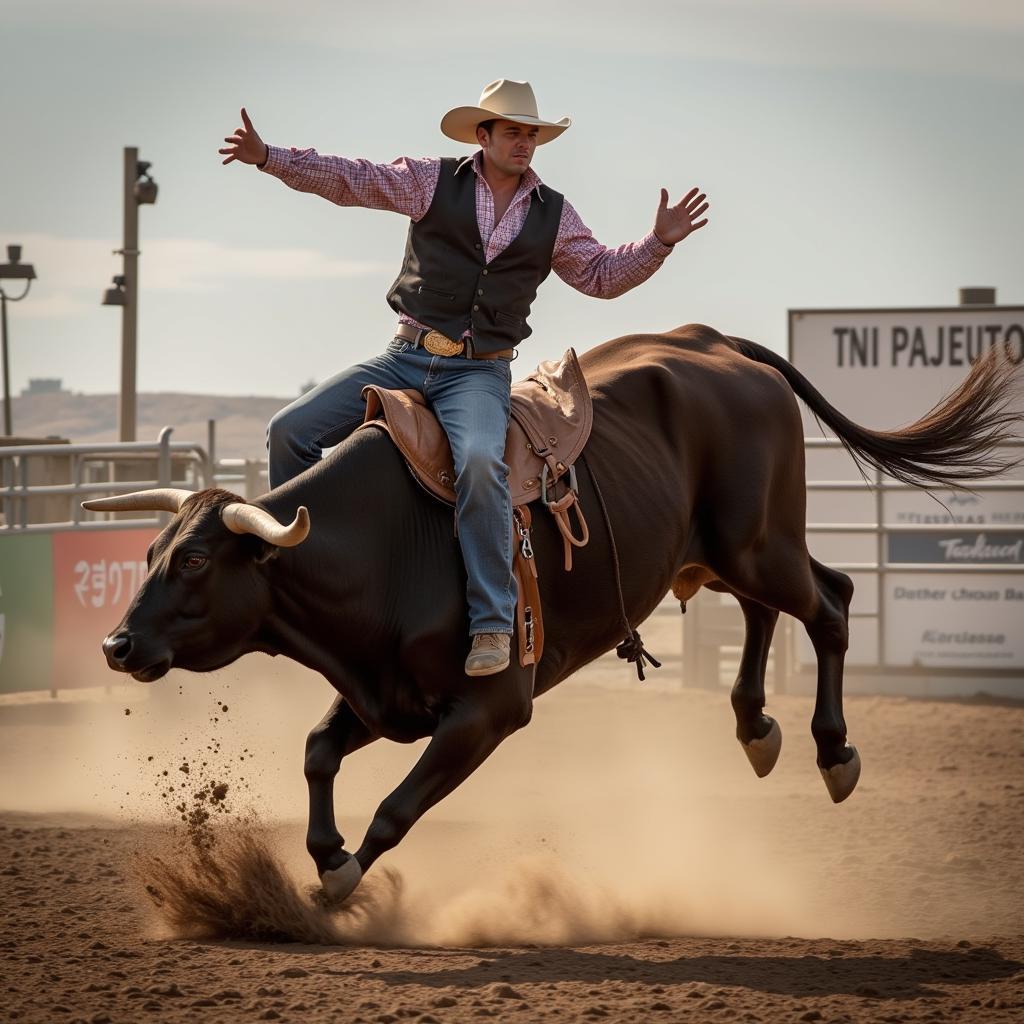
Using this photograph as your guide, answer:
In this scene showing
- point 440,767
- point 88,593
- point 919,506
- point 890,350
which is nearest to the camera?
point 440,767

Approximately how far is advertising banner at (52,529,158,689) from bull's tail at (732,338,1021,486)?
6.41 m

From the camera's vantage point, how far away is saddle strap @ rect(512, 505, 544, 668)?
17.6 ft

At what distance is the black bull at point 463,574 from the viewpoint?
5.11 m

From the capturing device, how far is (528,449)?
18.3 ft

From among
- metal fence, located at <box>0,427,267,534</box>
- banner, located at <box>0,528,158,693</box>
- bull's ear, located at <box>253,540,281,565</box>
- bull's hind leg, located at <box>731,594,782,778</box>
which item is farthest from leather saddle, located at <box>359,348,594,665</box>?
banner, located at <box>0,528,158,693</box>

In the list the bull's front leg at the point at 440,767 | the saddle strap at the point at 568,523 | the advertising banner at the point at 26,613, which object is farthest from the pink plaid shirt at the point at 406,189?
the advertising banner at the point at 26,613

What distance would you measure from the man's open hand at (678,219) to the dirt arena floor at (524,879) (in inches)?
89.4

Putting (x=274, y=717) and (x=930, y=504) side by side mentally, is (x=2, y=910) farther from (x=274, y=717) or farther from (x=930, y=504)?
(x=930, y=504)

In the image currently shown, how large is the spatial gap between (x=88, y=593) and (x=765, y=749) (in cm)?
668

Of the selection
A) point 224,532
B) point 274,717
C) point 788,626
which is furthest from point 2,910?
point 788,626

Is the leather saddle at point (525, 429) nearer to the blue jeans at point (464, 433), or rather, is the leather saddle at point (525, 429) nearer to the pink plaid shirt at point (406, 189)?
the blue jeans at point (464, 433)

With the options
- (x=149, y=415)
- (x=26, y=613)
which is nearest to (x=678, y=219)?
(x=26, y=613)

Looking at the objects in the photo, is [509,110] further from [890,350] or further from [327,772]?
[890,350]

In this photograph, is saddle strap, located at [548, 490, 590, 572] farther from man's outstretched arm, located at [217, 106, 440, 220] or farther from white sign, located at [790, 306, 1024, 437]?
white sign, located at [790, 306, 1024, 437]
